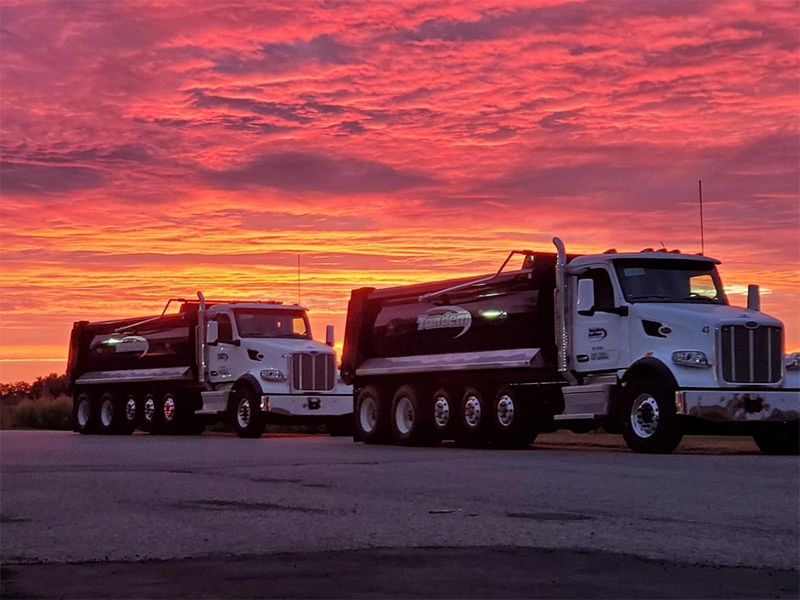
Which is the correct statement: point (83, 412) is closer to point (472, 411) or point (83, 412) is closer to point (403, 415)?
point (403, 415)

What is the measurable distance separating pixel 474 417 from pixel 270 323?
32.2 feet

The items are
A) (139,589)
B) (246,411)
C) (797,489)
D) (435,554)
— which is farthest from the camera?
(246,411)

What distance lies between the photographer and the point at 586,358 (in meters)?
22.7

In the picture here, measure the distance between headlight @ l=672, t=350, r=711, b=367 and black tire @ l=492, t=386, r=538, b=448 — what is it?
3.27m

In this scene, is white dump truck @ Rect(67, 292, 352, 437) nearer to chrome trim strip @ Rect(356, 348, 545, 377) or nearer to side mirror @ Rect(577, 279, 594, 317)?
chrome trim strip @ Rect(356, 348, 545, 377)

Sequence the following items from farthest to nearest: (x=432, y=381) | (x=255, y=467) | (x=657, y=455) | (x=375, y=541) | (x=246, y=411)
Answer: (x=246, y=411) < (x=432, y=381) < (x=657, y=455) < (x=255, y=467) < (x=375, y=541)

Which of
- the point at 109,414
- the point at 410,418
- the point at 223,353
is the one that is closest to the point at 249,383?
the point at 223,353

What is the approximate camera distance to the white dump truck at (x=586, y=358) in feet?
68.4

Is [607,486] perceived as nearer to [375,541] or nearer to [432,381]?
[375,541]

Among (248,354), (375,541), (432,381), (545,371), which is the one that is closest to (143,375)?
(248,354)

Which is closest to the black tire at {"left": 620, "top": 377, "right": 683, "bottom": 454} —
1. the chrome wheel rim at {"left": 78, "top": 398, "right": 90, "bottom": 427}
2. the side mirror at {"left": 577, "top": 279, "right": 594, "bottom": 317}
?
the side mirror at {"left": 577, "top": 279, "right": 594, "bottom": 317}

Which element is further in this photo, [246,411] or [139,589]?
[246,411]

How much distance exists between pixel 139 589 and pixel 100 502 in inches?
195

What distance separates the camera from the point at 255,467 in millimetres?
17641
